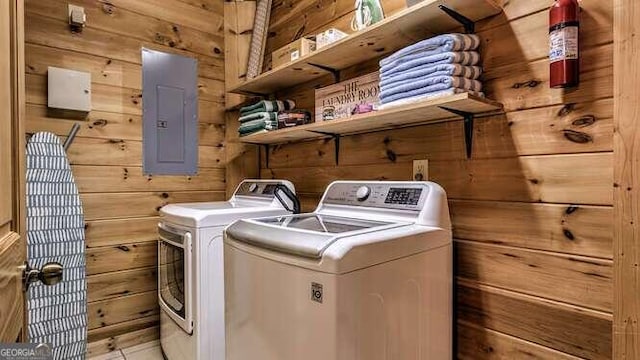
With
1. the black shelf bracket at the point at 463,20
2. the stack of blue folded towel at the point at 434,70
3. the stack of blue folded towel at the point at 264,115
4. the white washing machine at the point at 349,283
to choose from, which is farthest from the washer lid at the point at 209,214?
the black shelf bracket at the point at 463,20

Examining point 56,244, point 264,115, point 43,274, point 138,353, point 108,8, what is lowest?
point 138,353

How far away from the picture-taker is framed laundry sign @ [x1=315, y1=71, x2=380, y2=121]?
189 centimetres

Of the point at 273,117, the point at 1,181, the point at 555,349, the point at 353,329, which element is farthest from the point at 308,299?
the point at 273,117

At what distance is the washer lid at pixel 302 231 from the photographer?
110cm

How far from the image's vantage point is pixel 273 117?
7.50ft

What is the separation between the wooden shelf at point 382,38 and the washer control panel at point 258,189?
645 mm

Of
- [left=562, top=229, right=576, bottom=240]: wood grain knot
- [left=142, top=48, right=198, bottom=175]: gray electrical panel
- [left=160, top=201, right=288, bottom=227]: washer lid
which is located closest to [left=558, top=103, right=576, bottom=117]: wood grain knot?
[left=562, top=229, right=576, bottom=240]: wood grain knot

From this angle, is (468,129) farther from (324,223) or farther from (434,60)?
(324,223)

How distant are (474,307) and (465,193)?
461 millimetres

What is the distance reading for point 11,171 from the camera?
73 cm

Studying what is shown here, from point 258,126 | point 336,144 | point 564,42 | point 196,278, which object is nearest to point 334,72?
point 336,144

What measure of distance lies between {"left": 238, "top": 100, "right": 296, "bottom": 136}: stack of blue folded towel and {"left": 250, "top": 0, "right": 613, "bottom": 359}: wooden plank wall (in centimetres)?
90

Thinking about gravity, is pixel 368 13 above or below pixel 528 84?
above

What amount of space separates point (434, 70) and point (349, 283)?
829mm
